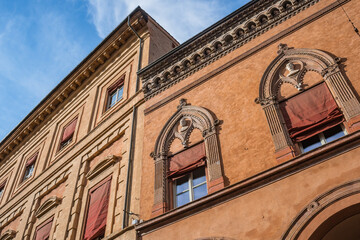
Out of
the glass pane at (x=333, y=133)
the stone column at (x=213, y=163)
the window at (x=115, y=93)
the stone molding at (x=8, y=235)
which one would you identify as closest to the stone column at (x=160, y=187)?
the stone column at (x=213, y=163)

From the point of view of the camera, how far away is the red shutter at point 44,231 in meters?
12.7

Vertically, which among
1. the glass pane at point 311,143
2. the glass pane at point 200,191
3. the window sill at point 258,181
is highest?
the glass pane at point 311,143

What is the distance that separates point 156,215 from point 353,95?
Result: 5.24 metres

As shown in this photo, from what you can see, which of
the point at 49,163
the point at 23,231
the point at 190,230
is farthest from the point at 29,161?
the point at 190,230

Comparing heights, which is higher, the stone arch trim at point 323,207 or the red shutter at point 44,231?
the red shutter at point 44,231

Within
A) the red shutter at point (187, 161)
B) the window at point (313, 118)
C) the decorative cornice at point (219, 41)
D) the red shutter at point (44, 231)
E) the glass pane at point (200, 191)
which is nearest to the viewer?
the window at point (313, 118)

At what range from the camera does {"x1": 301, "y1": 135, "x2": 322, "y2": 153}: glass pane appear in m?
7.62

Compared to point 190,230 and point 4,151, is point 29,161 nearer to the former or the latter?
point 4,151

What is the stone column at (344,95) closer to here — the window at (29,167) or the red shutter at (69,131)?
the red shutter at (69,131)

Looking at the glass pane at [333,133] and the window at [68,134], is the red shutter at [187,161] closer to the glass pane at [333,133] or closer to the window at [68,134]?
the glass pane at [333,133]

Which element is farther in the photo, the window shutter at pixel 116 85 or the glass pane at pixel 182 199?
the window shutter at pixel 116 85

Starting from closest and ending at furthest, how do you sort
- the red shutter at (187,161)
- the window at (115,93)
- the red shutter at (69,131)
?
1. the red shutter at (187,161)
2. the window at (115,93)
3. the red shutter at (69,131)

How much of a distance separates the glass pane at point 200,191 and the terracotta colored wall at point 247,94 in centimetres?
71

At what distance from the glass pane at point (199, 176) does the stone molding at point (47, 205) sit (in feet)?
21.1
